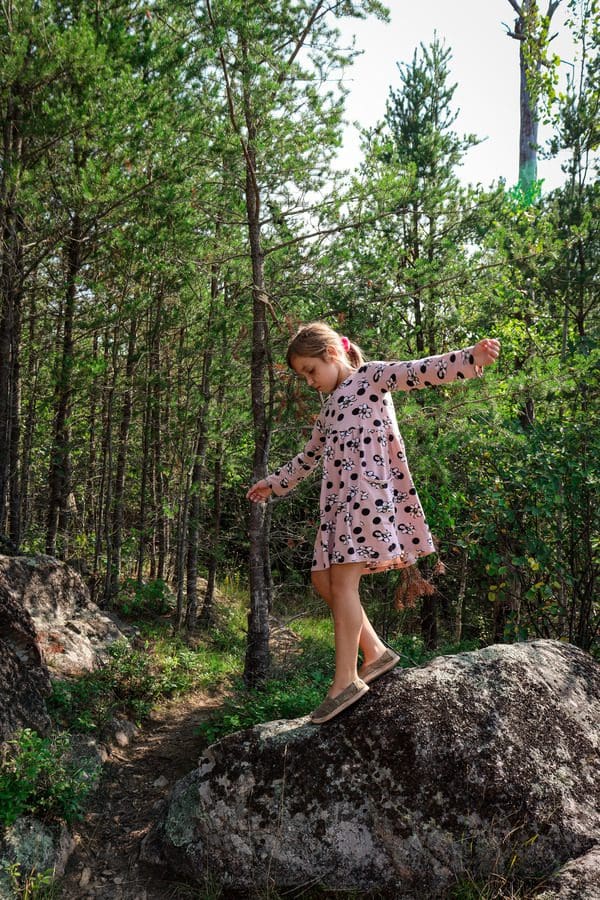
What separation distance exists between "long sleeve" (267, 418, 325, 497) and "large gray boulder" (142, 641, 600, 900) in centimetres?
118

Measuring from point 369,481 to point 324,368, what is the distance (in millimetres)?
636

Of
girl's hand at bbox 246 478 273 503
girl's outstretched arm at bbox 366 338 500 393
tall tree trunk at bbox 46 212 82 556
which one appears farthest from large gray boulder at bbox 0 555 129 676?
girl's outstretched arm at bbox 366 338 500 393

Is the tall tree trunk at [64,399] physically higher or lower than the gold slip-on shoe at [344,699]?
higher

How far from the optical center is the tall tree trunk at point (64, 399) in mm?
7098

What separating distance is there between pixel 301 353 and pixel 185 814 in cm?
232

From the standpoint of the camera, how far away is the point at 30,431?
838 cm

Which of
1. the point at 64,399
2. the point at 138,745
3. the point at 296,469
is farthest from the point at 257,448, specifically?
the point at 64,399

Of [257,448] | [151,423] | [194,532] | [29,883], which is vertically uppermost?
[151,423]

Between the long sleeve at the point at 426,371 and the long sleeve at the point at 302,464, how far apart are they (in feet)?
1.61

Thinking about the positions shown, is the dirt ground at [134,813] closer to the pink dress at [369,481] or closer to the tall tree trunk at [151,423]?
the pink dress at [369,481]

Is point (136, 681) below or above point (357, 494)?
below

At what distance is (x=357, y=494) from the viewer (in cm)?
339

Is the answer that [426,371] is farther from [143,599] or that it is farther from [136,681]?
[143,599]

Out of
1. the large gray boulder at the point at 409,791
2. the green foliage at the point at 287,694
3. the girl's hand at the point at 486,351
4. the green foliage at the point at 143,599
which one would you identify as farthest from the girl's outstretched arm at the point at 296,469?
the green foliage at the point at 143,599
